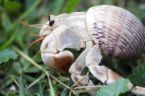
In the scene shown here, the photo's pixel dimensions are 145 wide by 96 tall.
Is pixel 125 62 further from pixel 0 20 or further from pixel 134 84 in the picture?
pixel 0 20

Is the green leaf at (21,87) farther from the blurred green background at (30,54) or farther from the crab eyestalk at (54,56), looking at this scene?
the crab eyestalk at (54,56)

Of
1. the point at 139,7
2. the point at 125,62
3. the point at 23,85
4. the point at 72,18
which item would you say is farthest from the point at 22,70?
the point at 139,7

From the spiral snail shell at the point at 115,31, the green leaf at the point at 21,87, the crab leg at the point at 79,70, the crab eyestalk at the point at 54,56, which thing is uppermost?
the spiral snail shell at the point at 115,31

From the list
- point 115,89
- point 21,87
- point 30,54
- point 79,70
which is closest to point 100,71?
point 79,70

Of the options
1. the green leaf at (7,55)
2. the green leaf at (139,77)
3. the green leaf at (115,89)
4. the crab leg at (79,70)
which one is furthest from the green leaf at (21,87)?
the green leaf at (139,77)

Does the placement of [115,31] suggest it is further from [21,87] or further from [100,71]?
[21,87]

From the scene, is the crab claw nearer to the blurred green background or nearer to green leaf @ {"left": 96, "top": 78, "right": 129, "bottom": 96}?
the blurred green background
